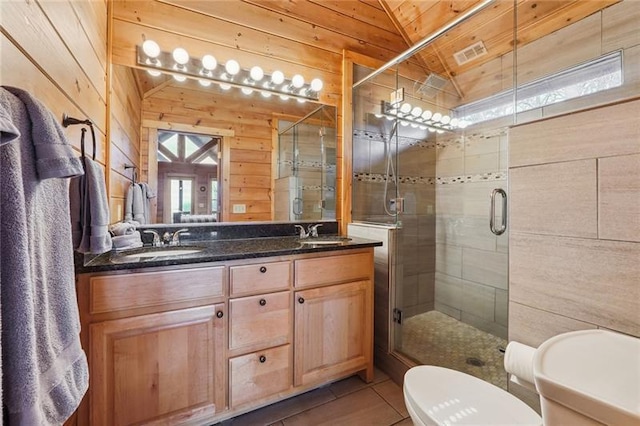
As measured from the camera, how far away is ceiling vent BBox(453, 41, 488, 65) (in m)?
2.26

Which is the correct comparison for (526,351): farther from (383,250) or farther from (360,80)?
(360,80)

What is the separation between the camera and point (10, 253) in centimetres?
51

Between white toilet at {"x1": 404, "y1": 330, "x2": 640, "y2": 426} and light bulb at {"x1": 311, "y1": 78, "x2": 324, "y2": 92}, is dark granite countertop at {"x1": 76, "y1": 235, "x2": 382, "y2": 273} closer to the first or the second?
white toilet at {"x1": 404, "y1": 330, "x2": 640, "y2": 426}

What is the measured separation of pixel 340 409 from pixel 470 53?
2.80 metres

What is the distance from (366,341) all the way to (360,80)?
2079 mm

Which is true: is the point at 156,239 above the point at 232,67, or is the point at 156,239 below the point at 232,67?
below

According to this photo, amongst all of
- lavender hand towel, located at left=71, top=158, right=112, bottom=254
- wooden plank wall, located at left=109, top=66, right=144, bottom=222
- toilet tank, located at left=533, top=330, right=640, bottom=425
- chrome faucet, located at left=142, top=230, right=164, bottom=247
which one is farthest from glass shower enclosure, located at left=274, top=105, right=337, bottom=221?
toilet tank, located at left=533, top=330, right=640, bottom=425

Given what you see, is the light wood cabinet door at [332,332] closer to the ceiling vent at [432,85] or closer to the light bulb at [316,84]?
the light bulb at [316,84]

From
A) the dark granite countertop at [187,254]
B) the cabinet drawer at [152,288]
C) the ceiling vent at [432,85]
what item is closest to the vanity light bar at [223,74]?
the ceiling vent at [432,85]

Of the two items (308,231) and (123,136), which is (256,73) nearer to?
(123,136)

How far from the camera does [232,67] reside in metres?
1.94

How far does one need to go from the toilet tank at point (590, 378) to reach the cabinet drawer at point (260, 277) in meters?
1.11

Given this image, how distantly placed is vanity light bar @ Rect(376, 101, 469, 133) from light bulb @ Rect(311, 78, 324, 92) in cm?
56

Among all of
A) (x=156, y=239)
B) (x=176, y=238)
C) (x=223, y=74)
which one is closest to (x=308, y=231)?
(x=176, y=238)
